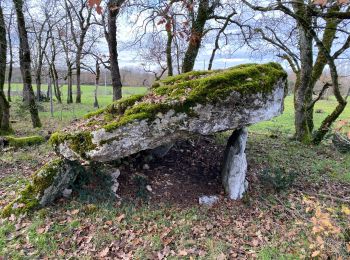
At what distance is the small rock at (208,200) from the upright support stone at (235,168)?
0.34 meters

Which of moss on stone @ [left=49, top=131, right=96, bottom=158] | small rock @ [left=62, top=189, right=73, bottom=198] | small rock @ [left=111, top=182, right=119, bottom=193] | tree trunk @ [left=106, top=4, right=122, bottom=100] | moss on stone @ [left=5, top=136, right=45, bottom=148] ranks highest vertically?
tree trunk @ [left=106, top=4, right=122, bottom=100]

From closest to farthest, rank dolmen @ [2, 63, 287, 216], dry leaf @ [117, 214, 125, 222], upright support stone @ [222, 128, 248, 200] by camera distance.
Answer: dry leaf @ [117, 214, 125, 222]
dolmen @ [2, 63, 287, 216]
upright support stone @ [222, 128, 248, 200]

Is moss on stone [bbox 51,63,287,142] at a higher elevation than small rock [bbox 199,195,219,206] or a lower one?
higher

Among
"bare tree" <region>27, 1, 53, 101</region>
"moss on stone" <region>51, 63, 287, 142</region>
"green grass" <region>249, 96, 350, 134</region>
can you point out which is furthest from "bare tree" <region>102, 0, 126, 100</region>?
"bare tree" <region>27, 1, 53, 101</region>

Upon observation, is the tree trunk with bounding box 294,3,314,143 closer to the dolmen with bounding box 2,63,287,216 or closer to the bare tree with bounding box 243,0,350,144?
the bare tree with bounding box 243,0,350,144

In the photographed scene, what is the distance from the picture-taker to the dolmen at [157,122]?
4.94m

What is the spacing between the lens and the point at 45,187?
5.14 meters

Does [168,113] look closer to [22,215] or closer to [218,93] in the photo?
[218,93]

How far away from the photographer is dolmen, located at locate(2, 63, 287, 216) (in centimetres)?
494

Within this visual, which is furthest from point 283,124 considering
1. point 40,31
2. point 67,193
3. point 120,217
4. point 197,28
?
point 40,31

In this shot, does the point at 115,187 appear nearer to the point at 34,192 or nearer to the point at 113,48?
the point at 34,192

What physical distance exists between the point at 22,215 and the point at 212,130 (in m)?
3.57

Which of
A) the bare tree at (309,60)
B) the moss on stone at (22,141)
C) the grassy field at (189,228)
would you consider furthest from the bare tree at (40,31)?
the grassy field at (189,228)

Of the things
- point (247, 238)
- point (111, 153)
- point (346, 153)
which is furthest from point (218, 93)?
point (346, 153)
